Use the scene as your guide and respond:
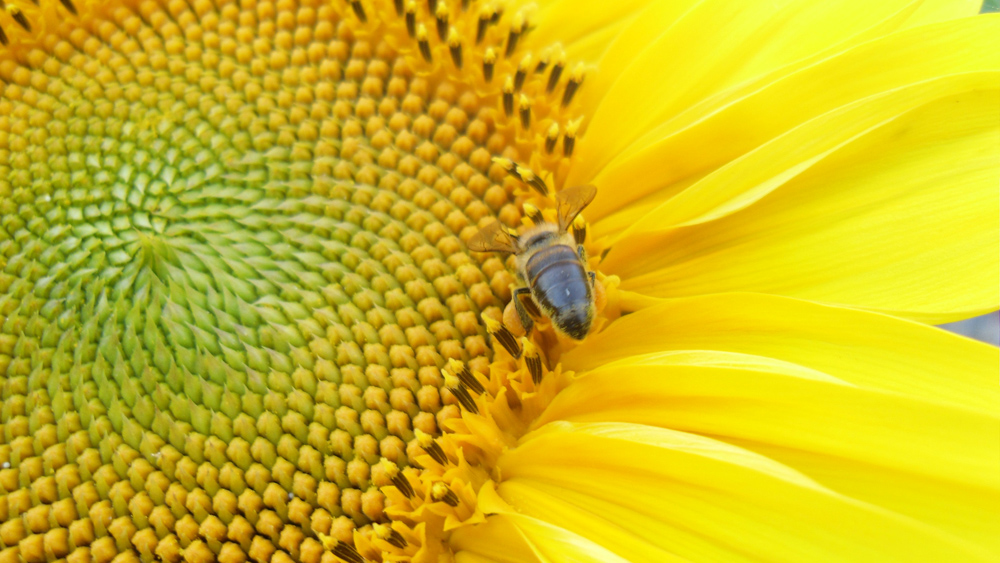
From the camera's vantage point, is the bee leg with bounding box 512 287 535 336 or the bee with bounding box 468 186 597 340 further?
the bee leg with bounding box 512 287 535 336

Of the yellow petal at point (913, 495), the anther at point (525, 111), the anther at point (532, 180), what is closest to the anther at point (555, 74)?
the anther at point (525, 111)

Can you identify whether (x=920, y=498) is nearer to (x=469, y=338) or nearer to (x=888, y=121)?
(x=888, y=121)

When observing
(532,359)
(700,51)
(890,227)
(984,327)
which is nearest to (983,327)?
(984,327)

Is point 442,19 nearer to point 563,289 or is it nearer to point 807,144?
point 563,289

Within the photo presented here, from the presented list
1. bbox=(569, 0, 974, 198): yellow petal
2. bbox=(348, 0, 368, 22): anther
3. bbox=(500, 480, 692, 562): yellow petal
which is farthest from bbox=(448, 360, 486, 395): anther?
bbox=(348, 0, 368, 22): anther

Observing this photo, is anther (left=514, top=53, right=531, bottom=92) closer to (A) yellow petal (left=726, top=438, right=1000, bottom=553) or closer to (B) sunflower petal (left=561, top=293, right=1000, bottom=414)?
(B) sunflower petal (left=561, top=293, right=1000, bottom=414)
